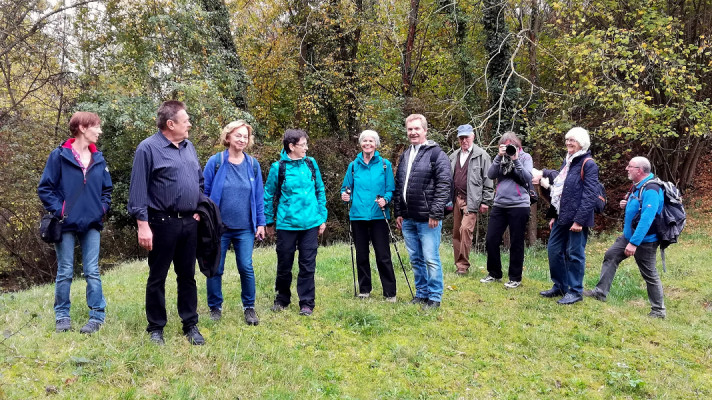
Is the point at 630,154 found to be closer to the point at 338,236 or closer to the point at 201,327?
the point at 338,236

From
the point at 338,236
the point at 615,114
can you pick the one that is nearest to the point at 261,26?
the point at 338,236

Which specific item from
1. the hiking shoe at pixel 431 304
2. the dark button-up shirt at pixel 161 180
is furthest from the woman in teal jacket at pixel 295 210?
the hiking shoe at pixel 431 304

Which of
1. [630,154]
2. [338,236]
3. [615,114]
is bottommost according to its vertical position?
[338,236]

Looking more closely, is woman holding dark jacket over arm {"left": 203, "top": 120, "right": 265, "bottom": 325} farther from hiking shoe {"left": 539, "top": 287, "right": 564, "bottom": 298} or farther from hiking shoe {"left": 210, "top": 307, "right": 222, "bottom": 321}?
hiking shoe {"left": 539, "top": 287, "right": 564, "bottom": 298}

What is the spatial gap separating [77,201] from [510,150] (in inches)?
204

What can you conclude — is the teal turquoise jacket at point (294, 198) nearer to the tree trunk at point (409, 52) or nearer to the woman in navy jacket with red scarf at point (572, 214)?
the woman in navy jacket with red scarf at point (572, 214)

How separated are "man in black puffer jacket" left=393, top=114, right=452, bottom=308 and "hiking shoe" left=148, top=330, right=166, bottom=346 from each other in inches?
114

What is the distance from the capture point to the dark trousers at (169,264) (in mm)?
3902

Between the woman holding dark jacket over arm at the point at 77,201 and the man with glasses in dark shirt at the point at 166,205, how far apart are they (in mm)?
788

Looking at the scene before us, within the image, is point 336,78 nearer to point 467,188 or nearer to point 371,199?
point 467,188

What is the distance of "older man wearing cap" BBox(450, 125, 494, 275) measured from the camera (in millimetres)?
7043

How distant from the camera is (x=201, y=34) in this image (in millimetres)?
13938

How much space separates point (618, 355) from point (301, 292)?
334cm

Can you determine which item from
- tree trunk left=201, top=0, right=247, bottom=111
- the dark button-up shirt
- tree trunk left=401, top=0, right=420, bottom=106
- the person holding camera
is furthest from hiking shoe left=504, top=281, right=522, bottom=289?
tree trunk left=201, top=0, right=247, bottom=111
